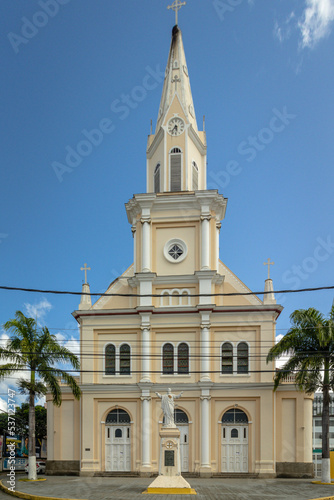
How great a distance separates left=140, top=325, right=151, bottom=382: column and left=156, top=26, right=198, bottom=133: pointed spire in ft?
44.0

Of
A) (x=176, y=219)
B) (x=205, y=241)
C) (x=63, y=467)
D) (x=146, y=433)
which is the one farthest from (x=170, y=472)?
(x=176, y=219)

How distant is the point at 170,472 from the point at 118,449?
9143mm

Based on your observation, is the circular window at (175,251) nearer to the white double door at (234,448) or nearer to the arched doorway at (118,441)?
the arched doorway at (118,441)

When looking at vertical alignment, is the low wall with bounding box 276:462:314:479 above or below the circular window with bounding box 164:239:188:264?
below

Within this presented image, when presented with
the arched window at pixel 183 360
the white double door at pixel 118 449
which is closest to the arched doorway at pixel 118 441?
the white double door at pixel 118 449

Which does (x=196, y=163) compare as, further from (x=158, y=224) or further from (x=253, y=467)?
(x=253, y=467)

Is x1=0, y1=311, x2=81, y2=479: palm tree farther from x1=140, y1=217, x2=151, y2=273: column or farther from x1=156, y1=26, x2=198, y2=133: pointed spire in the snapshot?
x1=156, y1=26, x2=198, y2=133: pointed spire

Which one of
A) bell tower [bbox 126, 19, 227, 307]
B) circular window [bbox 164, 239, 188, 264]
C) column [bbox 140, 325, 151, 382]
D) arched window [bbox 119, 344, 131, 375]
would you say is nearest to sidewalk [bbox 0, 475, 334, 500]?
column [bbox 140, 325, 151, 382]

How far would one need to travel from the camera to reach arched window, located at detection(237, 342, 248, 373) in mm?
33641

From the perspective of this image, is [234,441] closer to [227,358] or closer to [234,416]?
[234,416]

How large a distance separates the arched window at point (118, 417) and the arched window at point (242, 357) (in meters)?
6.81

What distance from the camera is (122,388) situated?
111ft

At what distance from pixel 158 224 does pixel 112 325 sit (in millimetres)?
6530

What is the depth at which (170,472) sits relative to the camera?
24938 mm
